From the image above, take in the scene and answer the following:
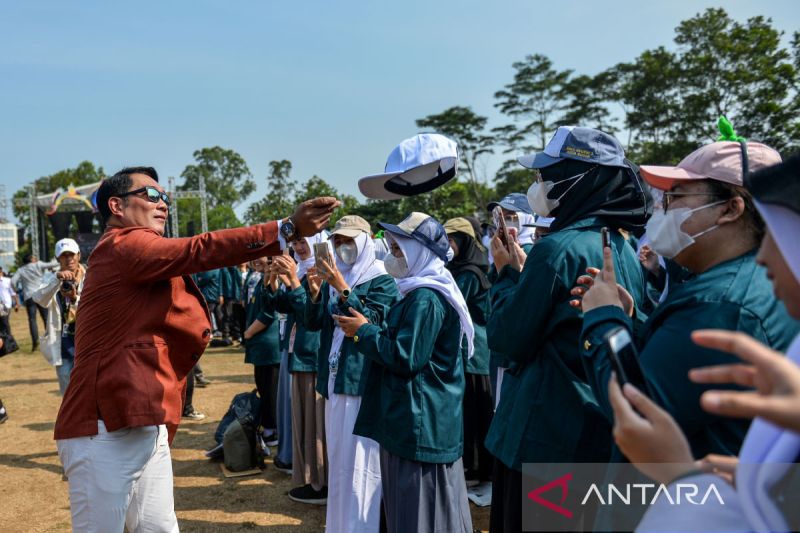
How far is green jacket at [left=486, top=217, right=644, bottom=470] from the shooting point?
7.57 feet

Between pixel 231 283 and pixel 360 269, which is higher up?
pixel 360 269

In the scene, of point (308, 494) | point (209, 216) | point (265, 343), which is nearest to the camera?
point (308, 494)

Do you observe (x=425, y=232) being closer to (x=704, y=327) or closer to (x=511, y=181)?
(x=704, y=327)

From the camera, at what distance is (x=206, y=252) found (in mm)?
2631

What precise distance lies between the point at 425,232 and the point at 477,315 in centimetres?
226

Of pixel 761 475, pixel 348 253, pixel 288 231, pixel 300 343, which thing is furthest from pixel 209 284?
pixel 761 475

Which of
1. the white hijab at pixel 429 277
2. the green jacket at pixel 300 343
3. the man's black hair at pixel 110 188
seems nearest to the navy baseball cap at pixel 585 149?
the white hijab at pixel 429 277

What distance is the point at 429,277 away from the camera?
3.46 metres

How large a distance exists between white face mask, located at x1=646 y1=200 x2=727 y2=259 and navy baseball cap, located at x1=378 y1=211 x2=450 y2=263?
1786 mm

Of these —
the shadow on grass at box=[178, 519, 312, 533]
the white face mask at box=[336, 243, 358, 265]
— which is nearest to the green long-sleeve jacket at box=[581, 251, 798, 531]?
the white face mask at box=[336, 243, 358, 265]

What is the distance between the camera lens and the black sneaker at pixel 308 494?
5.28m

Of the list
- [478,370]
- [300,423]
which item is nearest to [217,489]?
[300,423]

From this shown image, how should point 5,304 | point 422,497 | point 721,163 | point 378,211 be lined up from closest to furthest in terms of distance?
point 721,163
point 422,497
point 5,304
point 378,211

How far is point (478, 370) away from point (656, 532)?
4.45m
